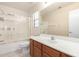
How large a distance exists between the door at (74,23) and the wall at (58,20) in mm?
91

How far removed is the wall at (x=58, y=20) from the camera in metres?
1.60

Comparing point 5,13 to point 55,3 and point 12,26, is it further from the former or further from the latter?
point 55,3

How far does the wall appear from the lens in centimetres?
160

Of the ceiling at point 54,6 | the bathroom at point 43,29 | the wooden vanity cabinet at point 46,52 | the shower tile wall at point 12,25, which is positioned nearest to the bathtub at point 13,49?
the bathroom at point 43,29

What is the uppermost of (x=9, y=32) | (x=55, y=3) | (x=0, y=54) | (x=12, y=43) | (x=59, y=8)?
(x=55, y=3)

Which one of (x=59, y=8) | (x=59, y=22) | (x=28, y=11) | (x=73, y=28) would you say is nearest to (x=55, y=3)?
(x=59, y=8)

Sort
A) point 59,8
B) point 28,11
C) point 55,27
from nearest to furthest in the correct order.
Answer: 1. point 59,8
2. point 55,27
3. point 28,11

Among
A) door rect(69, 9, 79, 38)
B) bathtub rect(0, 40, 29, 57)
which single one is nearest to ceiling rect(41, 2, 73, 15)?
door rect(69, 9, 79, 38)

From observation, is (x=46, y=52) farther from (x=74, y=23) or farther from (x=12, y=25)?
(x=12, y=25)

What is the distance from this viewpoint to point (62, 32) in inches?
67.6

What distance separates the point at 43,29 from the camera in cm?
235

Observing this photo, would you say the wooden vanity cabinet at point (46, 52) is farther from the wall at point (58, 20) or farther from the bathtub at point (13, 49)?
the bathtub at point (13, 49)

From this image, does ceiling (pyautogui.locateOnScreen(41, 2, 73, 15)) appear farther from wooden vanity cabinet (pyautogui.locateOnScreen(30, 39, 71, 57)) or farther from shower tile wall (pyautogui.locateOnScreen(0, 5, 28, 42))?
A: shower tile wall (pyautogui.locateOnScreen(0, 5, 28, 42))

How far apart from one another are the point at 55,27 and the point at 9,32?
1840 millimetres
